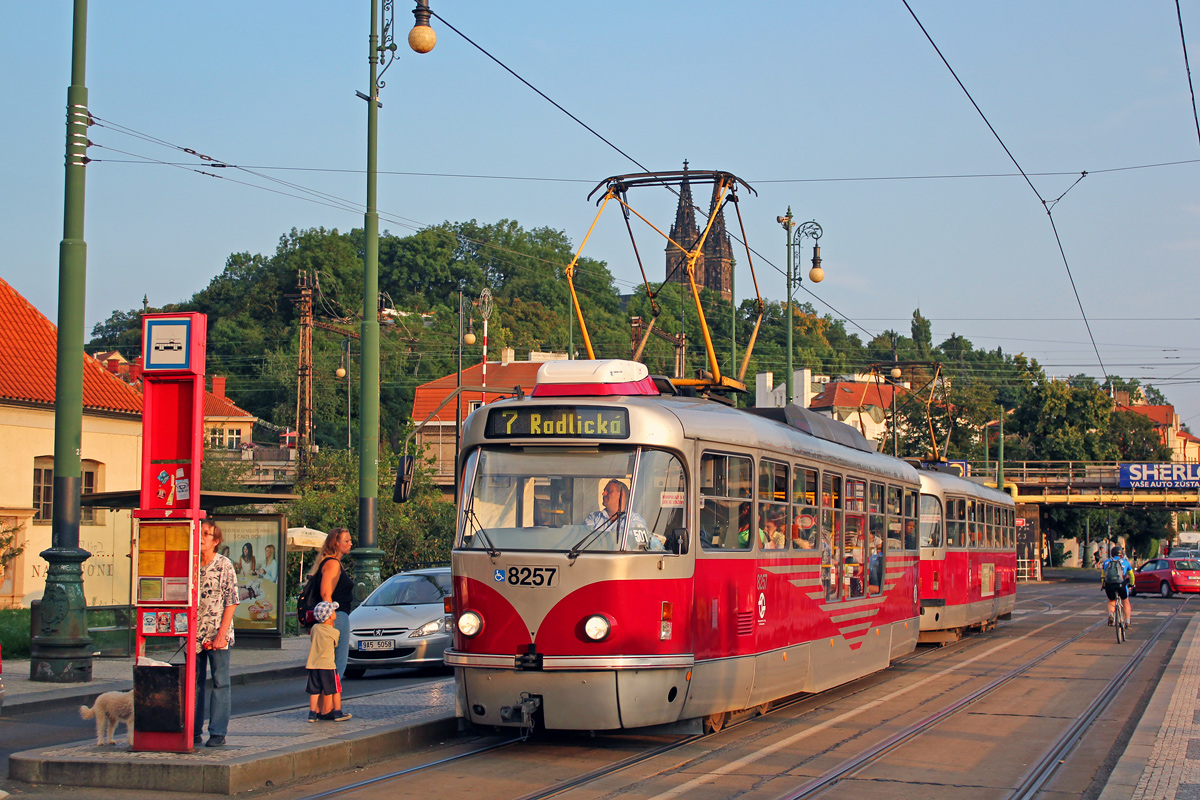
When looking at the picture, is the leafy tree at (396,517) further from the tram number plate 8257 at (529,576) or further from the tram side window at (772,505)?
the tram number plate 8257 at (529,576)

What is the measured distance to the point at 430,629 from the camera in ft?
55.2

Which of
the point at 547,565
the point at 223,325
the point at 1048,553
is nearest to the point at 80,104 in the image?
the point at 547,565

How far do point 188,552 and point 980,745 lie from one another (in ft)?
21.6

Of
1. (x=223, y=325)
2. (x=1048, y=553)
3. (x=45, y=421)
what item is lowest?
(x=1048, y=553)

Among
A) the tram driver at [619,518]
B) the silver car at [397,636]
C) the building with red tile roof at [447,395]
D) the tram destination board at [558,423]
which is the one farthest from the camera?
the building with red tile roof at [447,395]

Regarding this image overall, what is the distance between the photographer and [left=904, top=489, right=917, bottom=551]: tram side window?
16.8 meters

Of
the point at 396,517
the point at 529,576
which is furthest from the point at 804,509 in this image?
the point at 396,517

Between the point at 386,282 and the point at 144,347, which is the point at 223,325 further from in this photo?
the point at 144,347

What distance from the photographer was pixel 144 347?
29.8 feet

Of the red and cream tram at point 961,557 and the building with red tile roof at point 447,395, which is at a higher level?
the building with red tile roof at point 447,395

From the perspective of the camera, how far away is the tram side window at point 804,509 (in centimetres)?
1214

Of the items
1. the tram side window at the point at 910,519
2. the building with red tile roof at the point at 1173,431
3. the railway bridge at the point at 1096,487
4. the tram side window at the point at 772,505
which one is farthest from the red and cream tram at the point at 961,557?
the building with red tile roof at the point at 1173,431

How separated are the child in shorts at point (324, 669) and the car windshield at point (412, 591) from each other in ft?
23.3

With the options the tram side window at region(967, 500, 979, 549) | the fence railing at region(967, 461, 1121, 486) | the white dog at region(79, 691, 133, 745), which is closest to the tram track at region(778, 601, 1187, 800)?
the white dog at region(79, 691, 133, 745)
